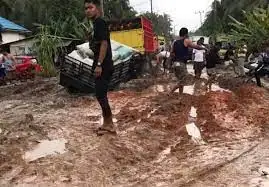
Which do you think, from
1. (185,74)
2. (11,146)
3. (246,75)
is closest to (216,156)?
(11,146)

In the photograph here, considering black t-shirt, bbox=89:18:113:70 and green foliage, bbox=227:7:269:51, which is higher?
black t-shirt, bbox=89:18:113:70

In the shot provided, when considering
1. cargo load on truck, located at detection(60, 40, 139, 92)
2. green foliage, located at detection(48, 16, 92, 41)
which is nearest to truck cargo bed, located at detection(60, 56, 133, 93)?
cargo load on truck, located at detection(60, 40, 139, 92)

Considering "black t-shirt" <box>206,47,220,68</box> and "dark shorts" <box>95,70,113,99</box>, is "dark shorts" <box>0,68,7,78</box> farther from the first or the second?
"dark shorts" <box>95,70,113,99</box>

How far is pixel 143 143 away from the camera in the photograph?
24.8ft

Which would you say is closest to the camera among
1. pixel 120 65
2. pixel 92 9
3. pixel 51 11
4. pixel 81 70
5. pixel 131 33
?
pixel 92 9

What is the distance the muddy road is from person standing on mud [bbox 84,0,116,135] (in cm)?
36

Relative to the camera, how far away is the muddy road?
585cm

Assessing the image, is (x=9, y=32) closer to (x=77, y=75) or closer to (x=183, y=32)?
(x=77, y=75)

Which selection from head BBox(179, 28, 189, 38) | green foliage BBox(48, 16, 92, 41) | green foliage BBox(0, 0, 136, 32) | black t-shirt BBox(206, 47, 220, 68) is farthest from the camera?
green foliage BBox(0, 0, 136, 32)

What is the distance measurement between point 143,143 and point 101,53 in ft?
4.53

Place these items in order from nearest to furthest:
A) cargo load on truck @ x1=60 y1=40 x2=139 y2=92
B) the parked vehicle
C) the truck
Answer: cargo load on truck @ x1=60 y1=40 x2=139 y2=92 → the truck → the parked vehicle

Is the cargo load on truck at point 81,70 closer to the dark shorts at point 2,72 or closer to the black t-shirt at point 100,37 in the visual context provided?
the black t-shirt at point 100,37

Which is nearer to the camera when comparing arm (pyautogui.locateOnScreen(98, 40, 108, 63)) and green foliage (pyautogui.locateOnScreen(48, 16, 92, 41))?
arm (pyautogui.locateOnScreen(98, 40, 108, 63))

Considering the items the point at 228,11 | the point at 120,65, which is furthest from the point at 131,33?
the point at 228,11
